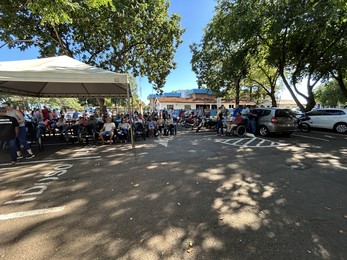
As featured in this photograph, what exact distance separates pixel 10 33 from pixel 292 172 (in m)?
16.2

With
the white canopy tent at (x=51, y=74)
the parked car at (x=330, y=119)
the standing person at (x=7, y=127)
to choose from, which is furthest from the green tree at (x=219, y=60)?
the standing person at (x=7, y=127)

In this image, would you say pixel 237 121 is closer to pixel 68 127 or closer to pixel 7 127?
pixel 68 127

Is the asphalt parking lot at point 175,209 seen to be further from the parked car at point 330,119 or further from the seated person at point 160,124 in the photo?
the parked car at point 330,119

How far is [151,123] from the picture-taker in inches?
442

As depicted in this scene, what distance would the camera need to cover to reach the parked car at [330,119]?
1160cm

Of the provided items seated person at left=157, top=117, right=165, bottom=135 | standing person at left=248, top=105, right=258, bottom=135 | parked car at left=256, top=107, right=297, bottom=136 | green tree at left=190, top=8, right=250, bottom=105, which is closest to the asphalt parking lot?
parked car at left=256, top=107, right=297, bottom=136

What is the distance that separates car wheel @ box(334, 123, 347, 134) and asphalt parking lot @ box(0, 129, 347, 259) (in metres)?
7.83

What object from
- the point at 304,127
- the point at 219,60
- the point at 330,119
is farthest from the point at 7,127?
the point at 219,60

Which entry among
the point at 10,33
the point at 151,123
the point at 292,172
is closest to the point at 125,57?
the point at 10,33

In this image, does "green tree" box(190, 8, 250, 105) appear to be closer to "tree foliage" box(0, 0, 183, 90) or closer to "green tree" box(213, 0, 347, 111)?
"green tree" box(213, 0, 347, 111)

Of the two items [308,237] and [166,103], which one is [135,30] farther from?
[166,103]

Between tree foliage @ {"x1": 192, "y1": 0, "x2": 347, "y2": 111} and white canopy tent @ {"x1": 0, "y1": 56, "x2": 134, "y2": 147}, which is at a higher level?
tree foliage @ {"x1": 192, "y1": 0, "x2": 347, "y2": 111}

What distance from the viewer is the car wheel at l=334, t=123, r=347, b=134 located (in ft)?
37.9

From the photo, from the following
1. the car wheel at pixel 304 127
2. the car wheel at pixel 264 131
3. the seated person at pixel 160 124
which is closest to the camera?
the car wheel at pixel 264 131
